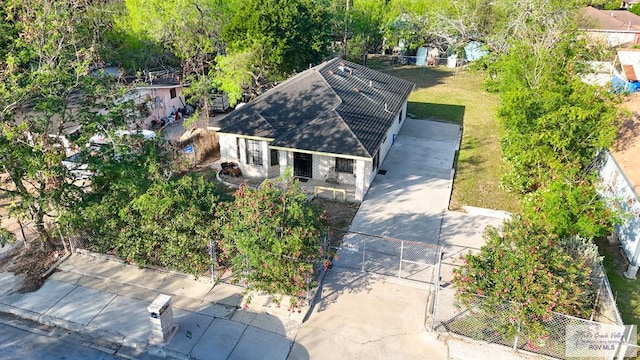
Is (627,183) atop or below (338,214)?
atop

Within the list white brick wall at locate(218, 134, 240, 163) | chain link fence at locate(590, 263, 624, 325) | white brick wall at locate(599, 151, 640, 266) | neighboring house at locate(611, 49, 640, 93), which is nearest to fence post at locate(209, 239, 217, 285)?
white brick wall at locate(218, 134, 240, 163)

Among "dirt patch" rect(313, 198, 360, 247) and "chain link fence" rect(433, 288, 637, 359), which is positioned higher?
"chain link fence" rect(433, 288, 637, 359)

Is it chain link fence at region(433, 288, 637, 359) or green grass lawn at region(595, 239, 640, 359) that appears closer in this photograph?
chain link fence at region(433, 288, 637, 359)

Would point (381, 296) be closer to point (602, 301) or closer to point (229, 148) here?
point (602, 301)

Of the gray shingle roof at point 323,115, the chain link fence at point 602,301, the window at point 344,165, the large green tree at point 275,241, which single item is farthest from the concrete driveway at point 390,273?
the chain link fence at point 602,301

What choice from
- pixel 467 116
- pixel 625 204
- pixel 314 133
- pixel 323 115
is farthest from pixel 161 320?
pixel 467 116

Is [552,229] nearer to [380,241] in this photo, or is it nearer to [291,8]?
[380,241]

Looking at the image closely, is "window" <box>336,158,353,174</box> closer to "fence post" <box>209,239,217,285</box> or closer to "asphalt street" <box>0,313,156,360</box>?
"fence post" <box>209,239,217,285</box>

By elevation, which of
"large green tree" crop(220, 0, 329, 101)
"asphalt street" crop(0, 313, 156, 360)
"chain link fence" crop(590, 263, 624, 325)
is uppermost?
"large green tree" crop(220, 0, 329, 101)
